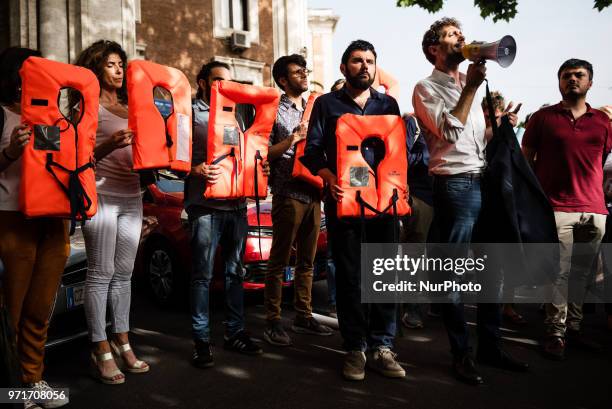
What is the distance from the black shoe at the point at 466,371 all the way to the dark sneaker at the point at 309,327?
145 cm

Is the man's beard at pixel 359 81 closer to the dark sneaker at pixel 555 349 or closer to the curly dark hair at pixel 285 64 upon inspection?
the curly dark hair at pixel 285 64

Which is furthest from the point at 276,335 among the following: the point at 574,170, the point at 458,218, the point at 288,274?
the point at 574,170

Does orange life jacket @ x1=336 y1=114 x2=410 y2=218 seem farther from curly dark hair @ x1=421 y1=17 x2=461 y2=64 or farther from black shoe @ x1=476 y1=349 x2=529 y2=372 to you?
black shoe @ x1=476 y1=349 x2=529 y2=372

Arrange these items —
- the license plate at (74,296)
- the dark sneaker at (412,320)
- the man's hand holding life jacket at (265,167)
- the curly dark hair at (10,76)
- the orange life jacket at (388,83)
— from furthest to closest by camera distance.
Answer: the dark sneaker at (412,320) → the orange life jacket at (388,83) → the man's hand holding life jacket at (265,167) → the license plate at (74,296) → the curly dark hair at (10,76)

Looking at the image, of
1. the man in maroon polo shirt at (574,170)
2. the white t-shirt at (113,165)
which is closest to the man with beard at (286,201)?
the white t-shirt at (113,165)

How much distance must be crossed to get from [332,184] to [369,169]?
26 centimetres

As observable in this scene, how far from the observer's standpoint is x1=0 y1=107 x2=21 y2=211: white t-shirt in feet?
11.2

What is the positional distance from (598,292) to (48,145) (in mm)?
5619

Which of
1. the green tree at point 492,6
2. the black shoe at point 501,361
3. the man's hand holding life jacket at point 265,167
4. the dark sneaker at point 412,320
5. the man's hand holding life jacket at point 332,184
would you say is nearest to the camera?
the man's hand holding life jacket at point 332,184

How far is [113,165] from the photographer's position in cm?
406

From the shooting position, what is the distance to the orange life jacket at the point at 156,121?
3832 millimetres

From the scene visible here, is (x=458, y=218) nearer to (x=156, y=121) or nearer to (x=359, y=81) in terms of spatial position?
(x=359, y=81)

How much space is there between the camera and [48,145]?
11.1ft

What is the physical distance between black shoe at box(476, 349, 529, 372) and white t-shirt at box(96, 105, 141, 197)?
272 cm
